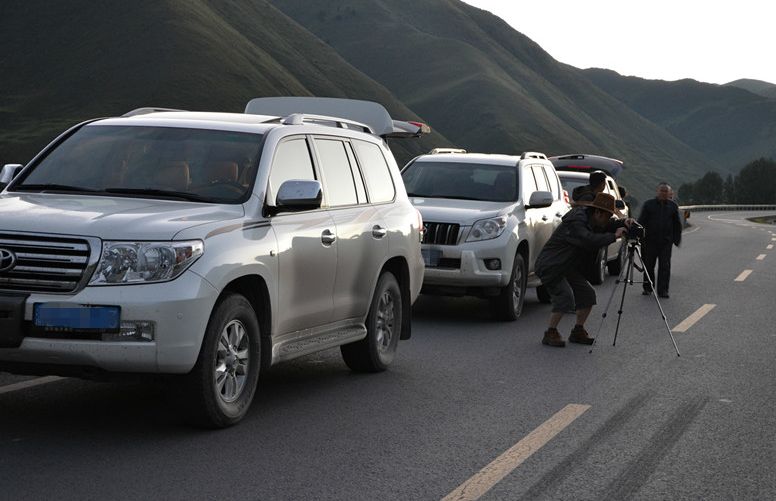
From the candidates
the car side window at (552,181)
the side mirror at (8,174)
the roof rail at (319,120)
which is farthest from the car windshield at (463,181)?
the side mirror at (8,174)

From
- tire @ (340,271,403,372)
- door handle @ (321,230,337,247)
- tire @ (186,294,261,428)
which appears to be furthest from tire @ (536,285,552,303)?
tire @ (186,294,261,428)

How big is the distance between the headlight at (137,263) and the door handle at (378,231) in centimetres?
269

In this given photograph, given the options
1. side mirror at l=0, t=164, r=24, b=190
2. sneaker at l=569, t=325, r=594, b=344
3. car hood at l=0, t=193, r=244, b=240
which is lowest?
sneaker at l=569, t=325, r=594, b=344

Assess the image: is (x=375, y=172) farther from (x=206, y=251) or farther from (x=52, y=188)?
(x=206, y=251)

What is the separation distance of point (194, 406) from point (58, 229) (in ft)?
4.10

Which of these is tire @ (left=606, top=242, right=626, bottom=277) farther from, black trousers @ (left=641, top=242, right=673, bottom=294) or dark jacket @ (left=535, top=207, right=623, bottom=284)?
dark jacket @ (left=535, top=207, right=623, bottom=284)

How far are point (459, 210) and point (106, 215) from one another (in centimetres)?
729

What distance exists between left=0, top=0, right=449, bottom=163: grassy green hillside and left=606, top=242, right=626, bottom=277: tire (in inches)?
3220

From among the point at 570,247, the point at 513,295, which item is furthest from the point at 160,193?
the point at 513,295

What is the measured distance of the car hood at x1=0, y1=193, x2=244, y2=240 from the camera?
6254mm

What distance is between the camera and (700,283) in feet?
63.2

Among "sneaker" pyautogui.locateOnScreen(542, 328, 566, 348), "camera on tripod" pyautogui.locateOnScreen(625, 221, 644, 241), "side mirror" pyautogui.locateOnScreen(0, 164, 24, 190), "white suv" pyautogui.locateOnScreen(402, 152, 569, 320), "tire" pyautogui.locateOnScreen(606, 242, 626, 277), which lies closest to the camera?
"side mirror" pyautogui.locateOnScreen(0, 164, 24, 190)

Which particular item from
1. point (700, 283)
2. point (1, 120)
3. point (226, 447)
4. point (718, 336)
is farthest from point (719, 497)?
point (1, 120)

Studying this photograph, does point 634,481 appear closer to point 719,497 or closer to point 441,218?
point 719,497
